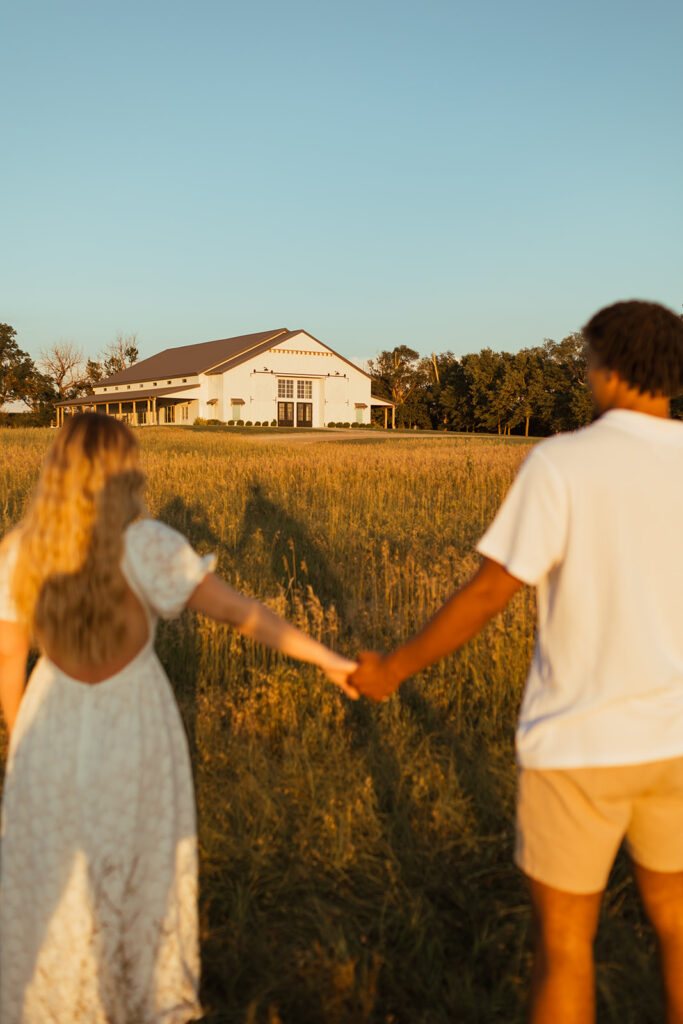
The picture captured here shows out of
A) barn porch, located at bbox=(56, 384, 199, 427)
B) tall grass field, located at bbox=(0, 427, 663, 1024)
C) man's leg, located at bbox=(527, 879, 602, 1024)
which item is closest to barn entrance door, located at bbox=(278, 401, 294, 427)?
barn porch, located at bbox=(56, 384, 199, 427)

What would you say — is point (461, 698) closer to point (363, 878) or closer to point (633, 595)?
point (363, 878)

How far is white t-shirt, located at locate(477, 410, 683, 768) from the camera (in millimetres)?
1639

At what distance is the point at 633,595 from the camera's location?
1.66 metres

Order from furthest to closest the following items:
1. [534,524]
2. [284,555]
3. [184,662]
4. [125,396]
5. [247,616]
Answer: [125,396] → [284,555] → [184,662] → [247,616] → [534,524]

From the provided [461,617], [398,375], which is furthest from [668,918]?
[398,375]

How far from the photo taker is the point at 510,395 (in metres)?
67.4

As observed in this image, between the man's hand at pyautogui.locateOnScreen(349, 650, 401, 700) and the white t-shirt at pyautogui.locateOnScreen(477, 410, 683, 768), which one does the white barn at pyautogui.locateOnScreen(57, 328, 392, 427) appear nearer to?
the man's hand at pyautogui.locateOnScreen(349, 650, 401, 700)

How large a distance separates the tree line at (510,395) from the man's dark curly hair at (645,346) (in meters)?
61.4

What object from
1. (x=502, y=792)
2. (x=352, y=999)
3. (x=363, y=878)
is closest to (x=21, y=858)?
(x=352, y=999)

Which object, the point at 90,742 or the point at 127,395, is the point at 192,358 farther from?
the point at 90,742

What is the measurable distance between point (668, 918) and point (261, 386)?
192 feet

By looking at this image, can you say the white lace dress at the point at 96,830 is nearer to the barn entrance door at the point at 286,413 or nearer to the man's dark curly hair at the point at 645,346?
the man's dark curly hair at the point at 645,346

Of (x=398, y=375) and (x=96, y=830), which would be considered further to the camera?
(x=398, y=375)

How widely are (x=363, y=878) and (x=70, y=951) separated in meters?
1.18
